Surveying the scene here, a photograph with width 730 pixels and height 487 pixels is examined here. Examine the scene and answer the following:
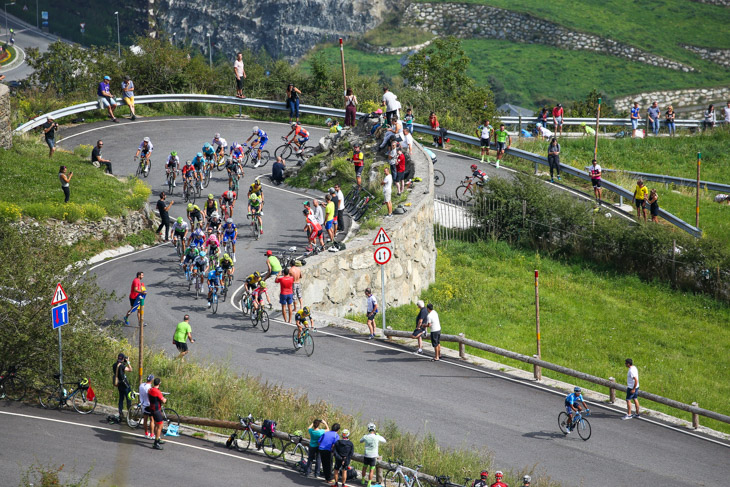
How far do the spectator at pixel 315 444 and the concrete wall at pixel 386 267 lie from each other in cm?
893

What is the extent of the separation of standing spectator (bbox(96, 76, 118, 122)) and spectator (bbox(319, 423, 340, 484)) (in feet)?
99.5

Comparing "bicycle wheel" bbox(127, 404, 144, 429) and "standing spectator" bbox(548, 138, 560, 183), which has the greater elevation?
"standing spectator" bbox(548, 138, 560, 183)

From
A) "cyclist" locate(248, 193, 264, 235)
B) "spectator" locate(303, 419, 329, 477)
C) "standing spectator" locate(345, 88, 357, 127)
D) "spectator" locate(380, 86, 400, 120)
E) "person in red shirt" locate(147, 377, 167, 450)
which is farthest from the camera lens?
"standing spectator" locate(345, 88, 357, 127)

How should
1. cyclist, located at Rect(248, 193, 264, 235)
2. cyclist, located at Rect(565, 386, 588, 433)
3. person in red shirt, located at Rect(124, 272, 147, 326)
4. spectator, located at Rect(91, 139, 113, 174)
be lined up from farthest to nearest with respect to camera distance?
spectator, located at Rect(91, 139, 113, 174)
cyclist, located at Rect(248, 193, 264, 235)
person in red shirt, located at Rect(124, 272, 147, 326)
cyclist, located at Rect(565, 386, 588, 433)

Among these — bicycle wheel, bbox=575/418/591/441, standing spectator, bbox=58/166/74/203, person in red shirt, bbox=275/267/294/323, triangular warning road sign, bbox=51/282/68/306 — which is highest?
standing spectator, bbox=58/166/74/203

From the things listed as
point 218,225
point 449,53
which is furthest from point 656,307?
point 449,53

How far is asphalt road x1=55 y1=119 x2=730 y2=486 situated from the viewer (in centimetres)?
1903

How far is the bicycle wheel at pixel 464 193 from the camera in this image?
37.6 m

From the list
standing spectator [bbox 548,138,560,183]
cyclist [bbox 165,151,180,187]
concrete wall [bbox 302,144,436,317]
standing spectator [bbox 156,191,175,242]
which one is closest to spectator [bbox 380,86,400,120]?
concrete wall [bbox 302,144,436,317]

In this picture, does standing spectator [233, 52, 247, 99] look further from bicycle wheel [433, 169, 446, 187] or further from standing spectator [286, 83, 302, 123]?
bicycle wheel [433, 169, 446, 187]

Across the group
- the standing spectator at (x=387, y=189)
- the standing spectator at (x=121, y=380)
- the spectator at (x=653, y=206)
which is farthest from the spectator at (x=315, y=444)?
the spectator at (x=653, y=206)

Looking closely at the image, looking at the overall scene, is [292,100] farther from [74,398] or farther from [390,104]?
[74,398]

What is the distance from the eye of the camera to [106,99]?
43094 millimetres

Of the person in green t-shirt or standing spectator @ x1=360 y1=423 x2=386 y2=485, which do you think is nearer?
standing spectator @ x1=360 y1=423 x2=386 y2=485
